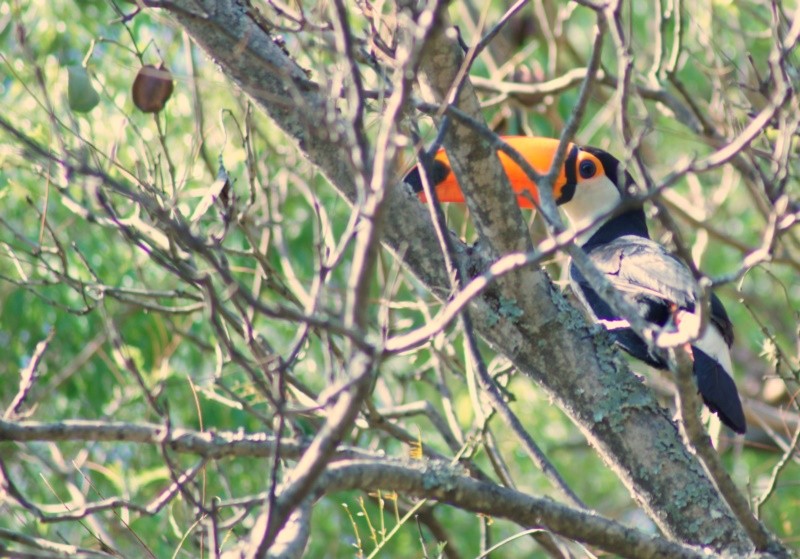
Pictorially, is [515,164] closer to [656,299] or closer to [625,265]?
[625,265]

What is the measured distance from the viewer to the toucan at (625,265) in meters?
3.92

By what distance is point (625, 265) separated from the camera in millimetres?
4418

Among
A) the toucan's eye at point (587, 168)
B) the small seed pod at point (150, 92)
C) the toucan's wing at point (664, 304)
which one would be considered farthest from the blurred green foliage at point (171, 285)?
the small seed pod at point (150, 92)

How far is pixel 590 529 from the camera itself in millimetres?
Result: 2369

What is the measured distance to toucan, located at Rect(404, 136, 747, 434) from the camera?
12.8ft

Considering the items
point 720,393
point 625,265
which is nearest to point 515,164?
point 625,265

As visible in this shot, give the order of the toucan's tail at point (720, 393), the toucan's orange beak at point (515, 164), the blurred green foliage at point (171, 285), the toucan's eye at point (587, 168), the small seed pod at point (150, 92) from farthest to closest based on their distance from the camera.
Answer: the toucan's eye at point (587, 168) < the blurred green foliage at point (171, 285) < the toucan's orange beak at point (515, 164) < the toucan's tail at point (720, 393) < the small seed pod at point (150, 92)

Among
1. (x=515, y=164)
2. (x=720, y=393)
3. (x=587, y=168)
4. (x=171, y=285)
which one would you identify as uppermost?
(x=587, y=168)

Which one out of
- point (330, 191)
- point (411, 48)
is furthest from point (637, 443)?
point (330, 191)

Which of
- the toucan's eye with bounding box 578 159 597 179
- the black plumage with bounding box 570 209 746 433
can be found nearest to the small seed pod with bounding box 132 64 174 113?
the black plumage with bounding box 570 209 746 433

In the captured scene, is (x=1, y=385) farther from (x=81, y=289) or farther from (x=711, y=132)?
(x=711, y=132)

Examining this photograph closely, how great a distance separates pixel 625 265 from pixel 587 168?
2.63ft

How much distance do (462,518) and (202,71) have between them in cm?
274

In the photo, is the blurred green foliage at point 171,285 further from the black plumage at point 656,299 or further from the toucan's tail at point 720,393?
the toucan's tail at point 720,393
